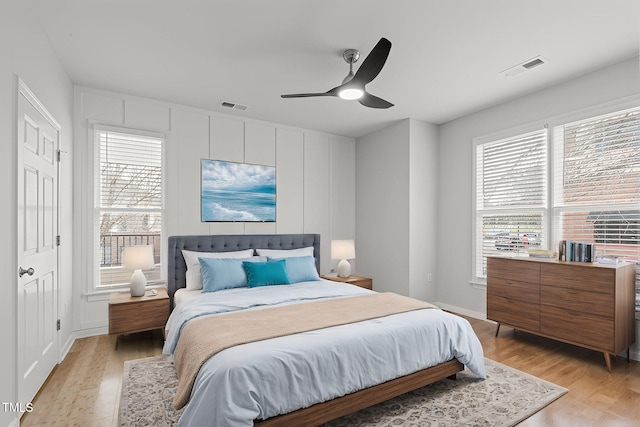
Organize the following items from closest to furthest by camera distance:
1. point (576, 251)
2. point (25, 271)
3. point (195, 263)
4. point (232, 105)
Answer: point (25, 271) < point (576, 251) < point (195, 263) < point (232, 105)

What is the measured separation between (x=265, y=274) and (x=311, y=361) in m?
1.92

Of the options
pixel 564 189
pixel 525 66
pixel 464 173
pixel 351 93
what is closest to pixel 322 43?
pixel 351 93

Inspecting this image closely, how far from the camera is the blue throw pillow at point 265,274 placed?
3.81m

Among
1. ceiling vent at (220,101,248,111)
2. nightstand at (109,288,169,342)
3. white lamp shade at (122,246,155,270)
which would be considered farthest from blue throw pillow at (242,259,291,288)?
ceiling vent at (220,101,248,111)

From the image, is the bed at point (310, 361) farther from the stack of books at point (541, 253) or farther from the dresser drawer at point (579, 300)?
the stack of books at point (541, 253)

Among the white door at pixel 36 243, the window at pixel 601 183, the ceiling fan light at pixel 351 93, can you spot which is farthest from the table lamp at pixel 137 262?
the window at pixel 601 183

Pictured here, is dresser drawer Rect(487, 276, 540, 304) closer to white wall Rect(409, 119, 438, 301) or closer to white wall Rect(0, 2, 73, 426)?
white wall Rect(409, 119, 438, 301)

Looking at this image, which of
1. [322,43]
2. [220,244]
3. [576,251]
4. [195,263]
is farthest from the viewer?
[220,244]

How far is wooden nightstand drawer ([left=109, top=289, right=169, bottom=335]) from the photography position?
3.43 metres

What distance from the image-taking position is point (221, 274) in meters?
3.72

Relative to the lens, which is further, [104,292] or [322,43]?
[104,292]

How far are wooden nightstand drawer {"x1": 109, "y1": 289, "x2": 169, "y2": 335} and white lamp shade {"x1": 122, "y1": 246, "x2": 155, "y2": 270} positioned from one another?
0.34 meters

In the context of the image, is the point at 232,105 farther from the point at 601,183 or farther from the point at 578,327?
the point at 578,327

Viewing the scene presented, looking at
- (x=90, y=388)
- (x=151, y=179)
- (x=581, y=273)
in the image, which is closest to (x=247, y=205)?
(x=151, y=179)
